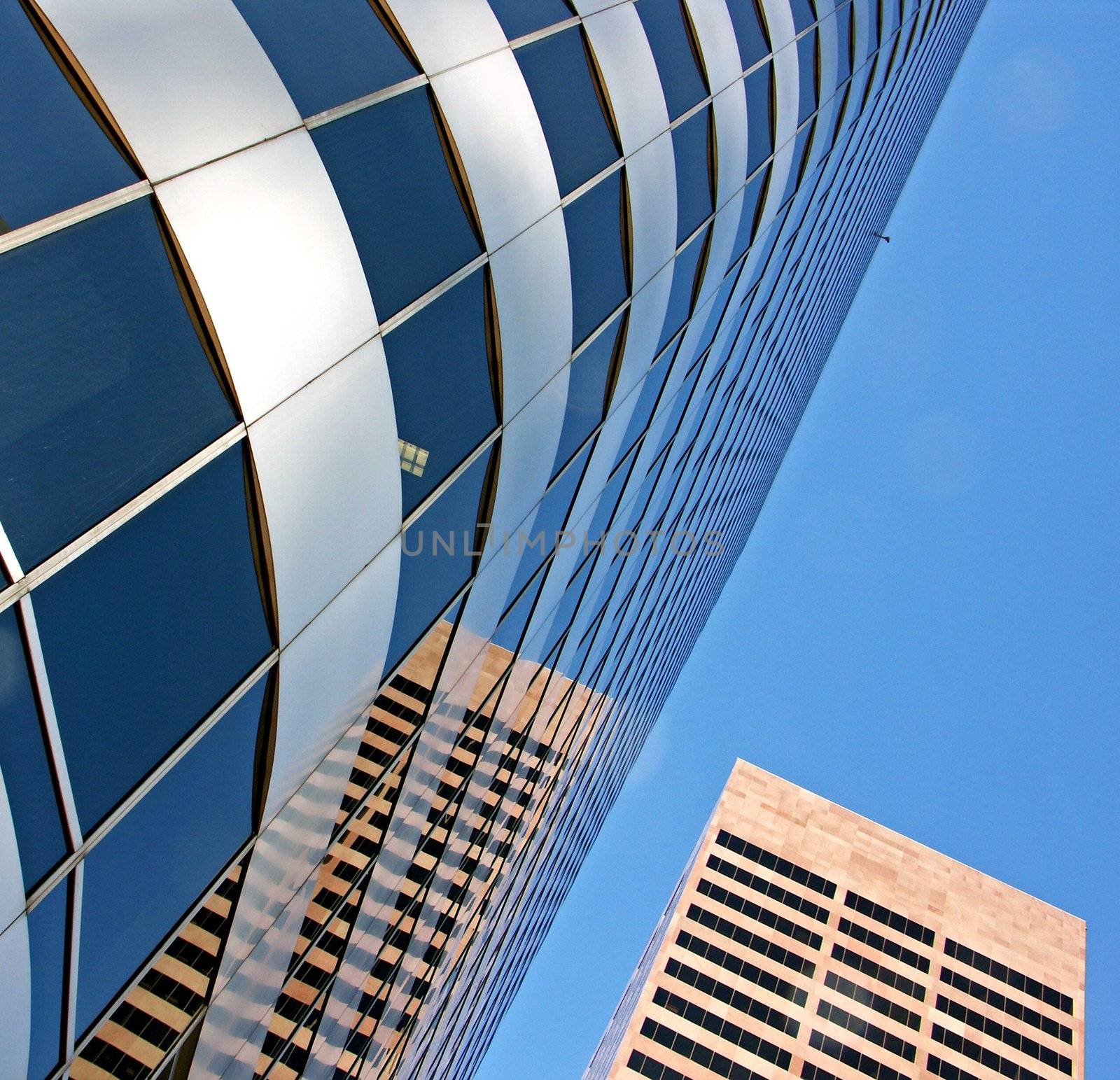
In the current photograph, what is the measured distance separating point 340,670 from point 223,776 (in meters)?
1.65

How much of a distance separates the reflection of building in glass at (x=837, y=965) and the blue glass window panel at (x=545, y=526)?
92008 millimetres

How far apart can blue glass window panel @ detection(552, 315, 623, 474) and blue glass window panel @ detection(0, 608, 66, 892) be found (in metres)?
8.74

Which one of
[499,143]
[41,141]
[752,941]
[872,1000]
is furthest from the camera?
[752,941]

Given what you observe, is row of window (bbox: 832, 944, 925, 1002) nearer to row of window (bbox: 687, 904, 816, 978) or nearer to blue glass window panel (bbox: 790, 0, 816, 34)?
row of window (bbox: 687, 904, 816, 978)

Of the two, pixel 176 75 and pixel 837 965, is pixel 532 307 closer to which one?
pixel 176 75

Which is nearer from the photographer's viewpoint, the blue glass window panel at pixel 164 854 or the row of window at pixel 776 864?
the blue glass window panel at pixel 164 854

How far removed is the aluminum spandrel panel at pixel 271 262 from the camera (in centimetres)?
729

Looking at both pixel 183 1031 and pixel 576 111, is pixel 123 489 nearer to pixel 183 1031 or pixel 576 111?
pixel 183 1031

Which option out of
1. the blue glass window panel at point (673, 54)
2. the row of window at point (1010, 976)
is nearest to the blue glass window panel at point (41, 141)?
the blue glass window panel at point (673, 54)

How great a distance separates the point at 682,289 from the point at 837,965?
102916mm

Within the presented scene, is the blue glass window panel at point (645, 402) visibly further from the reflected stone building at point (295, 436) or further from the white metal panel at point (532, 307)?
the white metal panel at point (532, 307)

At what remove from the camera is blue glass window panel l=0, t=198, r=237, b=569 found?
591 centimetres

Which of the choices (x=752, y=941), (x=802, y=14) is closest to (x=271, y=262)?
(x=802, y=14)

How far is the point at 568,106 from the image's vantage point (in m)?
12.7
